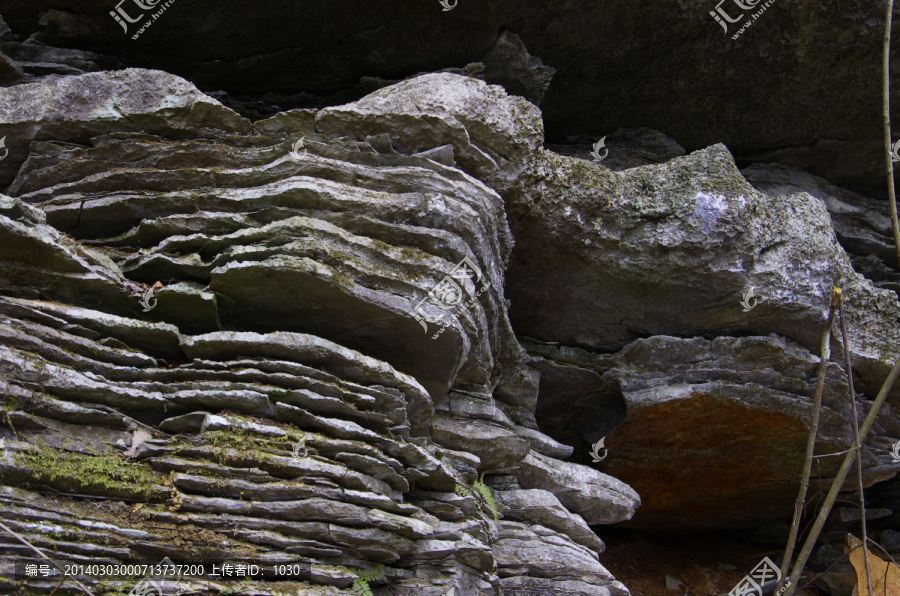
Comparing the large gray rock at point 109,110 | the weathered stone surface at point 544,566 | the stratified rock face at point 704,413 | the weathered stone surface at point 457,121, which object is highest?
the weathered stone surface at point 457,121

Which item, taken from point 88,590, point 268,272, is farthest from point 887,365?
point 88,590

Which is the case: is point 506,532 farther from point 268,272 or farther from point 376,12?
point 376,12

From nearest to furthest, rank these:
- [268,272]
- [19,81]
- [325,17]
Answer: [268,272] < [19,81] < [325,17]

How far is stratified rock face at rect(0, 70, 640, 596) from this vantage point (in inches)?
218

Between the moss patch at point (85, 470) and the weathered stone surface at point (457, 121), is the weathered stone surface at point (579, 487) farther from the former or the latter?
the moss patch at point (85, 470)

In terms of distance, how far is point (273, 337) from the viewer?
645 cm

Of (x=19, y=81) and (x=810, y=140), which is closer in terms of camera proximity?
(x=19, y=81)

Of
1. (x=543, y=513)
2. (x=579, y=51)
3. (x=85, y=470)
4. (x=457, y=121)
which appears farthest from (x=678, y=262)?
(x=85, y=470)

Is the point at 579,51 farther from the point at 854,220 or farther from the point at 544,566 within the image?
the point at 544,566

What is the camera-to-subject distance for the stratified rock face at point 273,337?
5.53m

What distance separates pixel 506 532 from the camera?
8.48m

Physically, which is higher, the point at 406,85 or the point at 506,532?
the point at 406,85

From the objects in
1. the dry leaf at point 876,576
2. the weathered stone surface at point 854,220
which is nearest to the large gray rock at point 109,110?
the weathered stone surface at point 854,220

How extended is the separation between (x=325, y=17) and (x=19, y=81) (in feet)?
13.1
